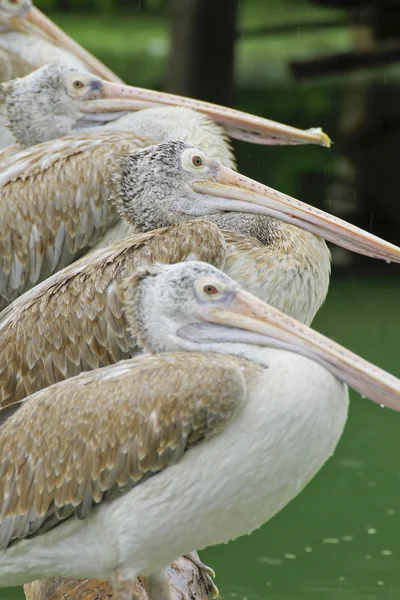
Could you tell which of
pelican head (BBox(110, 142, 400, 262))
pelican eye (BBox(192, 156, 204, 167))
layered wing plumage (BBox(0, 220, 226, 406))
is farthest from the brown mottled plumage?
pelican eye (BBox(192, 156, 204, 167))

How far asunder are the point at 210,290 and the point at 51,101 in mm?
1856

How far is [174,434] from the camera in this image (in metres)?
2.79

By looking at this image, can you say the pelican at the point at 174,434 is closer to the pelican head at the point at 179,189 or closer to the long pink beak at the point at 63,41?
the pelican head at the point at 179,189

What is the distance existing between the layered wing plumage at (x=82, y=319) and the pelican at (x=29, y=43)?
2.24 metres

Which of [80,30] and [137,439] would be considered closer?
[137,439]

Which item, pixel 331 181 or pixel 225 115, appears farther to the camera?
pixel 331 181

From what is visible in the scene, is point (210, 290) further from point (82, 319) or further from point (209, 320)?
point (82, 319)

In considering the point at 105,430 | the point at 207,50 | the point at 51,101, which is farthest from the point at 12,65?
the point at 207,50

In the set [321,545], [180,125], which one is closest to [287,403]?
[180,125]

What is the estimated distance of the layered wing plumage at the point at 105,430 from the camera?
2.78m

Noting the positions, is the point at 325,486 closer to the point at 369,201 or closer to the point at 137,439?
→ the point at 137,439

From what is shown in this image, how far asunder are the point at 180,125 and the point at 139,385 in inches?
66.1

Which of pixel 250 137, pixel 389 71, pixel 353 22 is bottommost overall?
pixel 389 71

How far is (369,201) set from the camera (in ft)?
35.7
